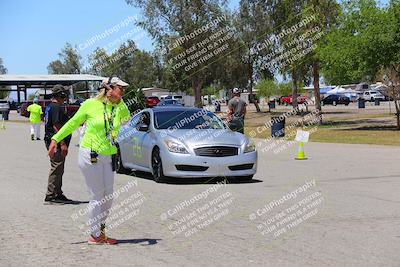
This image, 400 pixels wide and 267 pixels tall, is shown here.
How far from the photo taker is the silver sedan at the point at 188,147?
12.3 meters

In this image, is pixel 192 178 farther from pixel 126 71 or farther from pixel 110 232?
pixel 126 71

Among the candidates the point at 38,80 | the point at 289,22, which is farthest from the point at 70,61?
the point at 289,22

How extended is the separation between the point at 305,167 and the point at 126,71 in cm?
10476

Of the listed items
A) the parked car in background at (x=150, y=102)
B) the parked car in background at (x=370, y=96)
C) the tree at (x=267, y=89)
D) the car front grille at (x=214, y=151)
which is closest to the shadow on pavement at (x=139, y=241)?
the car front grille at (x=214, y=151)

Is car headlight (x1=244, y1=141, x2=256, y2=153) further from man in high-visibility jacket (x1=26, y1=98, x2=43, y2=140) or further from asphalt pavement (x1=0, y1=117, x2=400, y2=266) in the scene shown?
man in high-visibility jacket (x1=26, y1=98, x2=43, y2=140)

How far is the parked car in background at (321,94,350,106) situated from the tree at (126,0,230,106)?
33.0m

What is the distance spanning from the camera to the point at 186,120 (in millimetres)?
13602

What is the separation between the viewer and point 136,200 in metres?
10.4

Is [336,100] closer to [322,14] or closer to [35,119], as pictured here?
[322,14]

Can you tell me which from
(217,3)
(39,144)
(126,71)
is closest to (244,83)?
(217,3)

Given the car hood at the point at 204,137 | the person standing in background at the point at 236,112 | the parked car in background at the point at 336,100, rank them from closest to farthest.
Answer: the car hood at the point at 204,137 < the person standing in background at the point at 236,112 < the parked car in background at the point at 336,100

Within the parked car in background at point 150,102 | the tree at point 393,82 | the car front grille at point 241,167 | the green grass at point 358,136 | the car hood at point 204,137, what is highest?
the tree at point 393,82

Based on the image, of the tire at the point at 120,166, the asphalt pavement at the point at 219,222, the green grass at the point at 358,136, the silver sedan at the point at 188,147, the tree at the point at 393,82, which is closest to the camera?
the asphalt pavement at the point at 219,222

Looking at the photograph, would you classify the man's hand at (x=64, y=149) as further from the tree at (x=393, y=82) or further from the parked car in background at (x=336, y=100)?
the parked car in background at (x=336, y=100)
